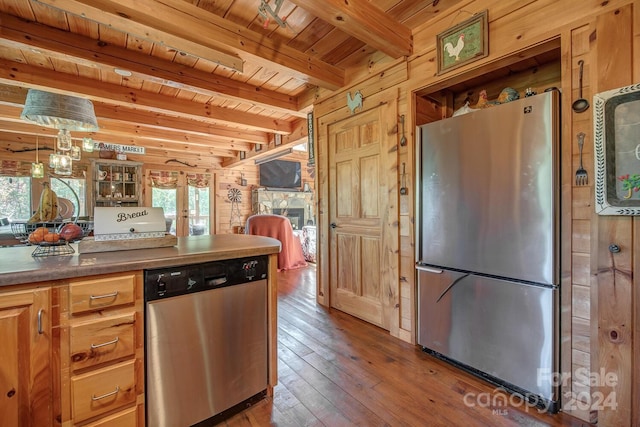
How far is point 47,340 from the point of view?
1068 mm

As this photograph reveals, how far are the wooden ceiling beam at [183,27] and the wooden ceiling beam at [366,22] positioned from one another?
652mm

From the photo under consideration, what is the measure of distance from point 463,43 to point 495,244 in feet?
4.49

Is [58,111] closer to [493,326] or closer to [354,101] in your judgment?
[354,101]

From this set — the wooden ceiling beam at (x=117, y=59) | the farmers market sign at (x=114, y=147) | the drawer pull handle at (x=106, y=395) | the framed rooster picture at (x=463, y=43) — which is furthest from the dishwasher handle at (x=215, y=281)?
the farmers market sign at (x=114, y=147)

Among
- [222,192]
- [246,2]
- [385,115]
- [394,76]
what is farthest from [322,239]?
[222,192]

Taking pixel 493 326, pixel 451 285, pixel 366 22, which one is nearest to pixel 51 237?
pixel 366 22

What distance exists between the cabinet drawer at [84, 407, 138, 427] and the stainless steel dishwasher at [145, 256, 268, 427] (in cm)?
6

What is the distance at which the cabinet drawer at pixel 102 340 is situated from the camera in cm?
112

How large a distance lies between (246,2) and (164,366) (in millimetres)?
2247

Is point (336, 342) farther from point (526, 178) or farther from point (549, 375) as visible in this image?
point (526, 178)

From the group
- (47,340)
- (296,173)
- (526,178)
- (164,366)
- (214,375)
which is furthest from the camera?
(296,173)

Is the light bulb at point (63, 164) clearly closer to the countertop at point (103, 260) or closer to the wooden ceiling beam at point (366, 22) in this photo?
the countertop at point (103, 260)

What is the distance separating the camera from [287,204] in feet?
26.5

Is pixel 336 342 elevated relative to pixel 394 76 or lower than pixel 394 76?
lower
